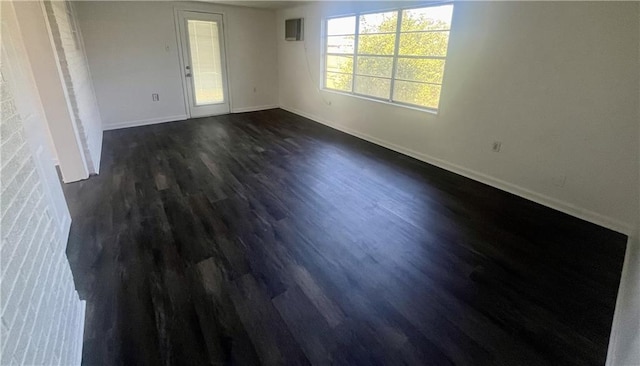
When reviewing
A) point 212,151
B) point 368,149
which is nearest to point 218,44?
point 212,151

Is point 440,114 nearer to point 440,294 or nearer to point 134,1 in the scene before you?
point 440,294

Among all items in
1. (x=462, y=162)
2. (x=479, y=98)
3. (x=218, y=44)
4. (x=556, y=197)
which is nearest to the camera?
(x=556, y=197)

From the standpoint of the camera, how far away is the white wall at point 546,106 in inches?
94.3

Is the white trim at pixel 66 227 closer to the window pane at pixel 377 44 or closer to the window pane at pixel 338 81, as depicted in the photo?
the window pane at pixel 377 44

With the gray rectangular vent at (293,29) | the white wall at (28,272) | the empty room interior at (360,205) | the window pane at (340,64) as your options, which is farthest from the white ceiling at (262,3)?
the white wall at (28,272)

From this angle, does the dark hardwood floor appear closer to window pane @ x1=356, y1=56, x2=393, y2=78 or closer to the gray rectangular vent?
window pane @ x1=356, y1=56, x2=393, y2=78

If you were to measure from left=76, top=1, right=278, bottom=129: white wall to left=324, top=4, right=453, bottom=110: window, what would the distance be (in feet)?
6.21

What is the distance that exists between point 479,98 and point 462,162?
0.74 meters

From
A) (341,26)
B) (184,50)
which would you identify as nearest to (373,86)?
(341,26)

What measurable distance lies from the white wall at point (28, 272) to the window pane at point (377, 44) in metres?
4.00

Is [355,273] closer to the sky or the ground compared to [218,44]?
closer to the ground

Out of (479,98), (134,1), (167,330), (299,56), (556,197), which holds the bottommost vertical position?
(167,330)

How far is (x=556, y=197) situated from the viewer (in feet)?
9.39

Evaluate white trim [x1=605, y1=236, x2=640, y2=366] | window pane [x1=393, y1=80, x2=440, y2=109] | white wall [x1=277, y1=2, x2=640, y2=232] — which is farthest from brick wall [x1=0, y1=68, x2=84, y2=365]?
window pane [x1=393, y1=80, x2=440, y2=109]
